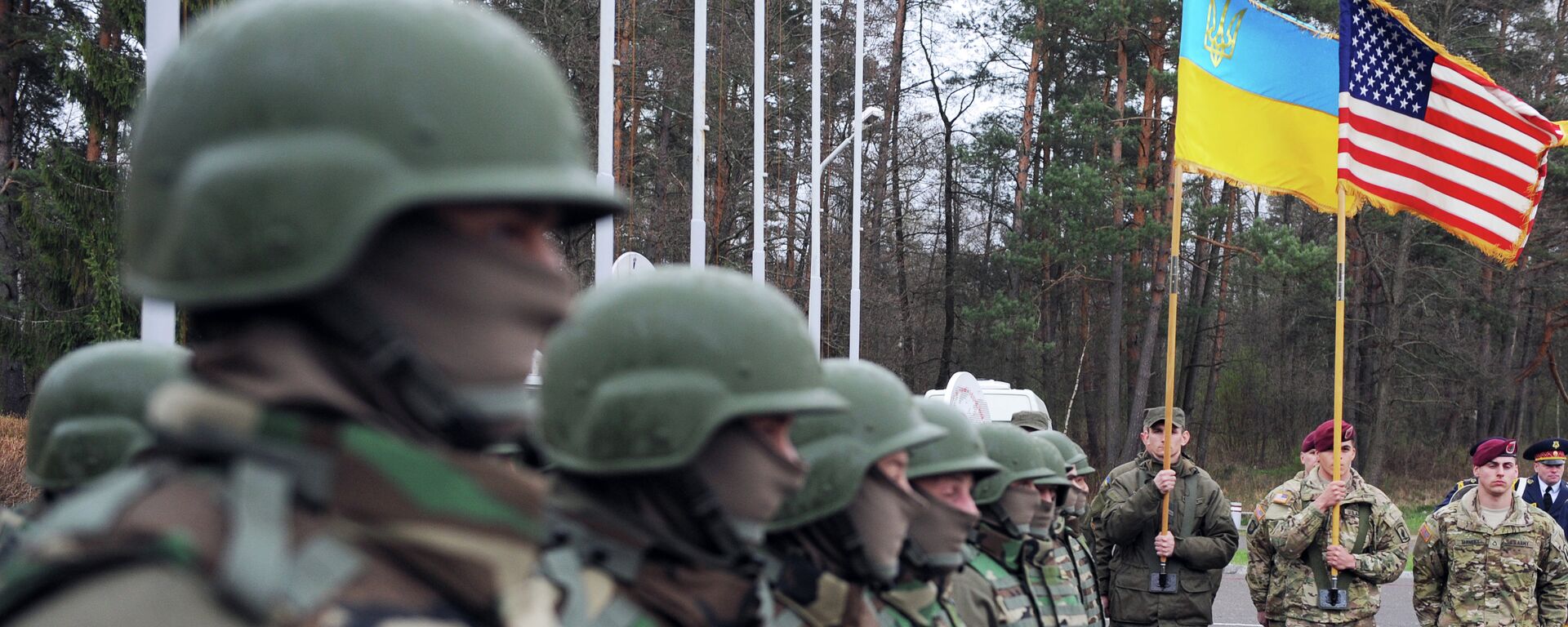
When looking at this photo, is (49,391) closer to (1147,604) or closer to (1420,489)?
(1147,604)

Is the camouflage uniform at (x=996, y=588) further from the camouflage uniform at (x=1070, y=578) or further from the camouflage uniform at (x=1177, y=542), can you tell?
the camouflage uniform at (x=1177, y=542)

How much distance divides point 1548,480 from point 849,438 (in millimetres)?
9414

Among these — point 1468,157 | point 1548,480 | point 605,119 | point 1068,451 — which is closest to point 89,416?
point 1068,451

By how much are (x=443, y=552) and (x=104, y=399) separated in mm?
2413

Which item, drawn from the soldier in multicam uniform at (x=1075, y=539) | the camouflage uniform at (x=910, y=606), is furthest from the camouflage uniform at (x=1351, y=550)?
the camouflage uniform at (x=910, y=606)

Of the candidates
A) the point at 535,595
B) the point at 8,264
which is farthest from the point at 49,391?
the point at 8,264

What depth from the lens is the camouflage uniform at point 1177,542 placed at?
9992mm

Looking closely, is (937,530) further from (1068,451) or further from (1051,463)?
(1068,451)

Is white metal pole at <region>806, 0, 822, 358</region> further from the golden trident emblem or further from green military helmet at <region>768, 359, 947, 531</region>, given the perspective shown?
green military helmet at <region>768, 359, 947, 531</region>

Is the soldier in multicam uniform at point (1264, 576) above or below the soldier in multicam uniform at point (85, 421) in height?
below

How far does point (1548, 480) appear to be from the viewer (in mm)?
11320

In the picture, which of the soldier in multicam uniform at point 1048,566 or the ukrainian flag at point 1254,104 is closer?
the soldier in multicam uniform at point 1048,566

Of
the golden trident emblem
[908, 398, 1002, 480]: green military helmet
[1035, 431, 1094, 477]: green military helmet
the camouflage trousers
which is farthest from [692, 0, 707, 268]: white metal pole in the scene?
[908, 398, 1002, 480]: green military helmet

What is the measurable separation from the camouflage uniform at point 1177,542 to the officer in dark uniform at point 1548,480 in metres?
2.79
